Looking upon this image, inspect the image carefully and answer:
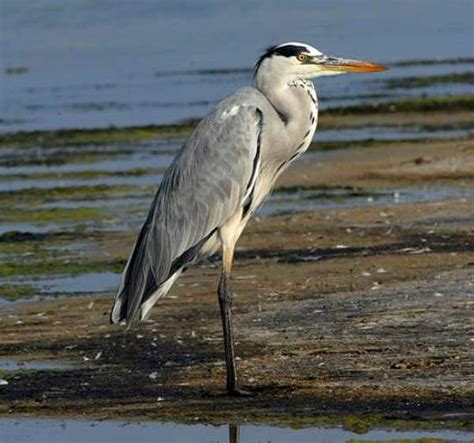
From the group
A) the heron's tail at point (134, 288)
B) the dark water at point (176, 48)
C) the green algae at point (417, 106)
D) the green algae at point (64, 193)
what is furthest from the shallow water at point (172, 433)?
the dark water at point (176, 48)

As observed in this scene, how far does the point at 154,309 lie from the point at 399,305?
1.96 meters

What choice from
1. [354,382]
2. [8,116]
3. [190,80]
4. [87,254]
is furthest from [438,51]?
[354,382]

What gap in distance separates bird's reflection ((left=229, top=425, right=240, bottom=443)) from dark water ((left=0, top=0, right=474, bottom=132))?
18103 mm

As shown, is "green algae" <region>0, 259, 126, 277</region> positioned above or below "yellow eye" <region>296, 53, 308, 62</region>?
below

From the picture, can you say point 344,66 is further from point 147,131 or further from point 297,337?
point 147,131

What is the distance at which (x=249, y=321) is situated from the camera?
42.4ft

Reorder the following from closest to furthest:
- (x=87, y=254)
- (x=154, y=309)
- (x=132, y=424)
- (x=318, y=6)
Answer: (x=132, y=424), (x=154, y=309), (x=87, y=254), (x=318, y=6)

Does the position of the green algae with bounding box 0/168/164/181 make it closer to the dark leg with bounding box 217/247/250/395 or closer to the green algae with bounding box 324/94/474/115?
the green algae with bounding box 324/94/474/115

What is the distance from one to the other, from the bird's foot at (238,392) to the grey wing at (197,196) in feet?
2.88

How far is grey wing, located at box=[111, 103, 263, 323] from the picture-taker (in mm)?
11320

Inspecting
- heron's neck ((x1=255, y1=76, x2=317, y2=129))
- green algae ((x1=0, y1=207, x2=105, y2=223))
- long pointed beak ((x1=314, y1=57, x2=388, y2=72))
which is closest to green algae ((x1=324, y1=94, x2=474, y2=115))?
green algae ((x1=0, y1=207, x2=105, y2=223))

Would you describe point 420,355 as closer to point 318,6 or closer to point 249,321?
point 249,321

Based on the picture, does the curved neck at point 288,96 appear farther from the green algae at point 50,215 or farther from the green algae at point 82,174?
the green algae at point 82,174

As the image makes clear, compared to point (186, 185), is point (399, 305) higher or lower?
lower
